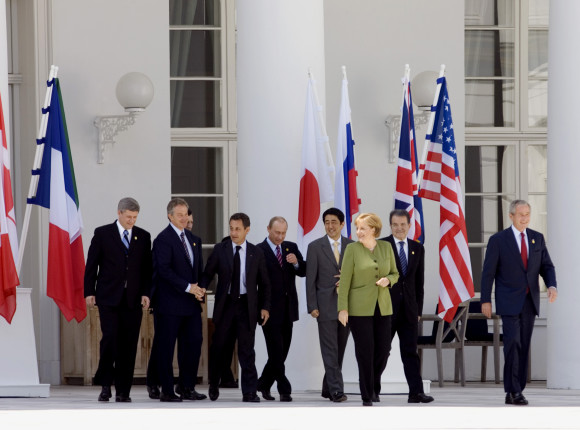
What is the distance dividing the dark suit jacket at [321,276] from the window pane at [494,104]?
18.1ft

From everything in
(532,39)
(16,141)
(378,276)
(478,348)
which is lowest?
(478,348)

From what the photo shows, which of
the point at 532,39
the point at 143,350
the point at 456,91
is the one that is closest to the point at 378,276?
A: the point at 143,350

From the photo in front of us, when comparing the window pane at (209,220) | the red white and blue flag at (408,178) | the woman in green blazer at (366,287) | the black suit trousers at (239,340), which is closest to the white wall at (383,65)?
the window pane at (209,220)

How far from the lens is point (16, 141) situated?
1547 cm

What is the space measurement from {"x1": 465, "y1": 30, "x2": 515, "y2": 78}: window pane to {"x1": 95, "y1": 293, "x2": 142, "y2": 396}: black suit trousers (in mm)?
6893

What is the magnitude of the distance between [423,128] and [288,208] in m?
3.47

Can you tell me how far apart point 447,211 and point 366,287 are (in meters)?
2.45

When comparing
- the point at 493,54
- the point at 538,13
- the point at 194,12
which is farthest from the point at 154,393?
the point at 538,13

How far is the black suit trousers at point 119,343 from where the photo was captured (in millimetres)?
11188

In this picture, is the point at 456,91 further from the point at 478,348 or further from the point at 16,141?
the point at 16,141

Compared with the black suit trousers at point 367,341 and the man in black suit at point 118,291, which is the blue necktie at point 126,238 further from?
the black suit trousers at point 367,341

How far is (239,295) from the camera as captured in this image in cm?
1158

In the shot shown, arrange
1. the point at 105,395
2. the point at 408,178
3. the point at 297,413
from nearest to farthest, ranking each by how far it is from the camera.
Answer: the point at 297,413 → the point at 105,395 → the point at 408,178

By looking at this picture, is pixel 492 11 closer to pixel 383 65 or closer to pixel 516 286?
pixel 383 65
